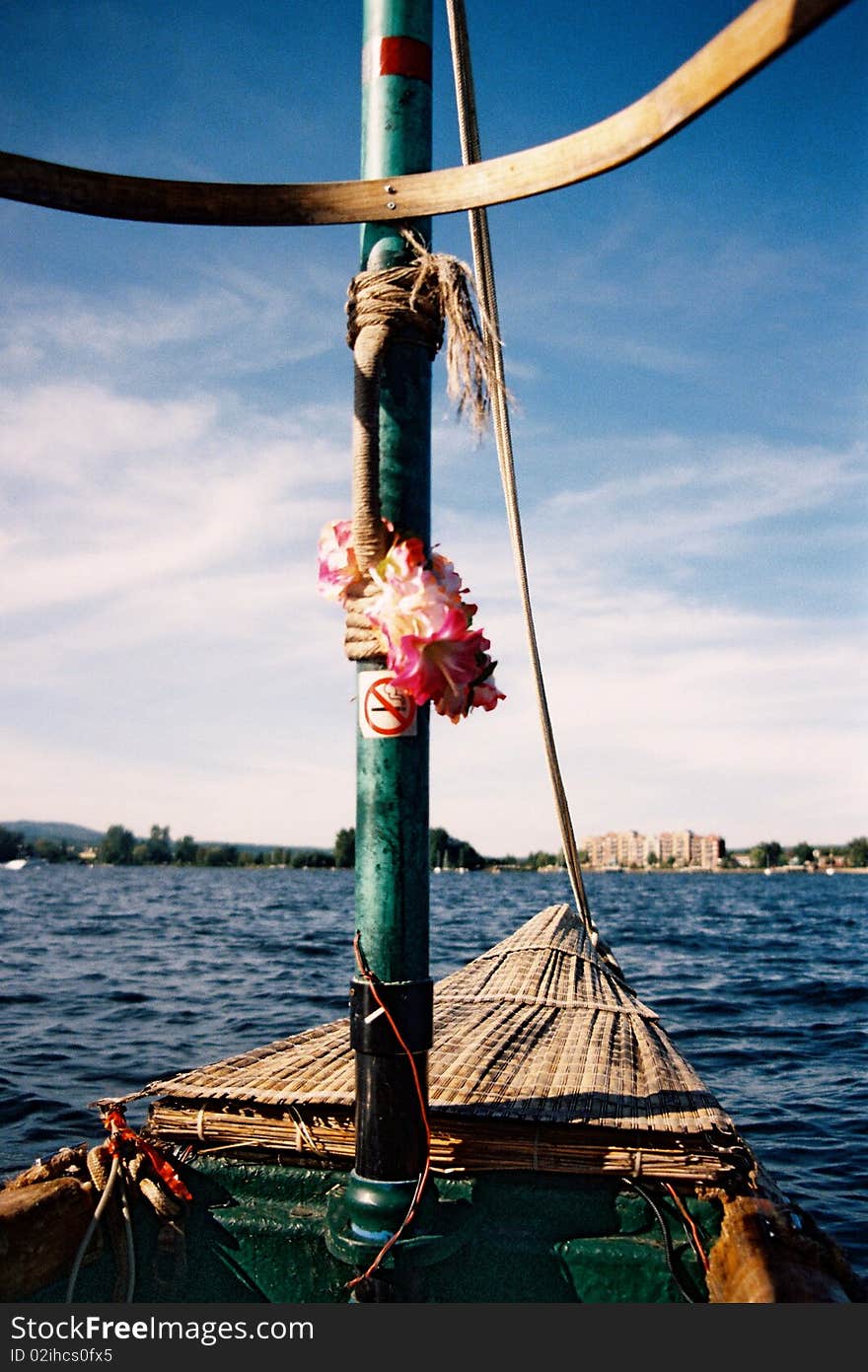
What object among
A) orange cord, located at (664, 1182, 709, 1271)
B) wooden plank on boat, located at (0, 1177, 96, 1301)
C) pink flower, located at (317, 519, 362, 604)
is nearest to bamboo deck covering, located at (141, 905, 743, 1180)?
orange cord, located at (664, 1182, 709, 1271)

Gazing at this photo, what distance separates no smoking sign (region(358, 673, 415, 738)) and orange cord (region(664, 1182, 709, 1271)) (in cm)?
164

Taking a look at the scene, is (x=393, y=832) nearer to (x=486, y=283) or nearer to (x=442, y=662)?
(x=442, y=662)

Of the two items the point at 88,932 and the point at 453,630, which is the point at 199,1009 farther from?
the point at 88,932

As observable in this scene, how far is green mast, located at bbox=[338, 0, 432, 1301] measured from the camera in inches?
105

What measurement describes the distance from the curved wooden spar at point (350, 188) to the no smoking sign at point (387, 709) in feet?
4.07

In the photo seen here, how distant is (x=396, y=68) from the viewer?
2.88 meters

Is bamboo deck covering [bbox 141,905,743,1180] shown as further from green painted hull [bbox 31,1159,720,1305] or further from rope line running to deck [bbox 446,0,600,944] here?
rope line running to deck [bbox 446,0,600,944]

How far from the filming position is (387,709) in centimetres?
272

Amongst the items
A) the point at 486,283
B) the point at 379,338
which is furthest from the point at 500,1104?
the point at 486,283

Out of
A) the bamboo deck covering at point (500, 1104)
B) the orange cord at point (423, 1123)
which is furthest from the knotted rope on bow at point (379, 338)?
the bamboo deck covering at point (500, 1104)

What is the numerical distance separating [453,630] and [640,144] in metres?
1.19

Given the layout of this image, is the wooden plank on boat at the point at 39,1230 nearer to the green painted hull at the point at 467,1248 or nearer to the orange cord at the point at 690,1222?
the green painted hull at the point at 467,1248

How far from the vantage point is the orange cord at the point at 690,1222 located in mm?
2934

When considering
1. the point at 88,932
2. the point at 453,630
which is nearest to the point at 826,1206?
the point at 453,630
